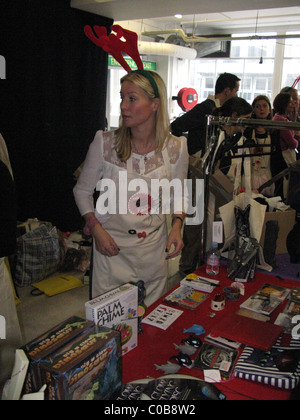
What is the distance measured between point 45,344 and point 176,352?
1.62ft

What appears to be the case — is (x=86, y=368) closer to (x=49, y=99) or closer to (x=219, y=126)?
(x=219, y=126)

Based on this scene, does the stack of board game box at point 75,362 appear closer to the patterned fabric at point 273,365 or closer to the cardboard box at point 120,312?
the cardboard box at point 120,312

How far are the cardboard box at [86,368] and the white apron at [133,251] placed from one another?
2.39 feet

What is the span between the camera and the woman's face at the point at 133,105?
5.28 feet

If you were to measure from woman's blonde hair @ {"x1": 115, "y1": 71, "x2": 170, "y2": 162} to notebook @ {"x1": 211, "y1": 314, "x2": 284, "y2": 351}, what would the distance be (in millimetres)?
783

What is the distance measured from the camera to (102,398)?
934mm

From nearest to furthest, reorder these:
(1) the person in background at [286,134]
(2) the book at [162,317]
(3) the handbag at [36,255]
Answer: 1. (2) the book at [162,317]
2. (3) the handbag at [36,255]
3. (1) the person in background at [286,134]

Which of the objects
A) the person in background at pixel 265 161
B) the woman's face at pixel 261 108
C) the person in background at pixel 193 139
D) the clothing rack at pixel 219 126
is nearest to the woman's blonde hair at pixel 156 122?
the clothing rack at pixel 219 126

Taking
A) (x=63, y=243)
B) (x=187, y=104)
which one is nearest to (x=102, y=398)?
(x=63, y=243)

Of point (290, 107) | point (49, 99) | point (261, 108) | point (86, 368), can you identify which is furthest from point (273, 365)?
point (49, 99)

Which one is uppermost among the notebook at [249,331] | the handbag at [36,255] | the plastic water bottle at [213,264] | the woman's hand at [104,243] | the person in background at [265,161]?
the person in background at [265,161]

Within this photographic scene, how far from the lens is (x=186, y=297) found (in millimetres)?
1593

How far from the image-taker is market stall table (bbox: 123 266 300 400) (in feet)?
3.55
